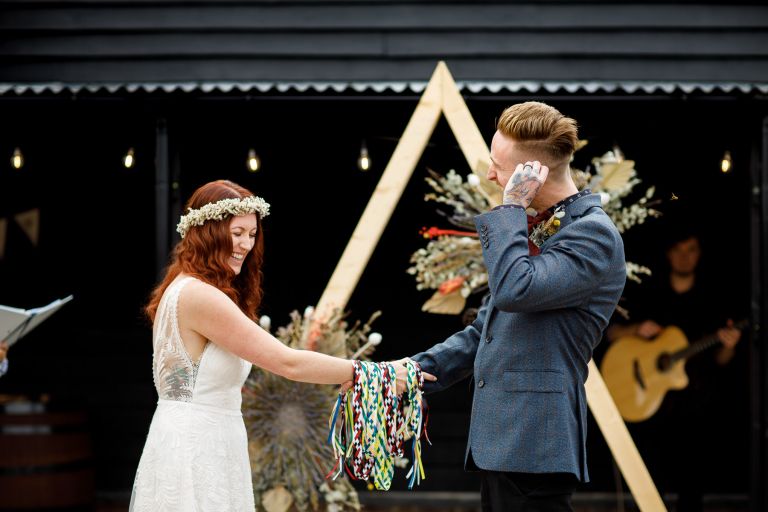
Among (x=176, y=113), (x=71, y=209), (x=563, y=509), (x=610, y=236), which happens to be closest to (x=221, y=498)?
(x=563, y=509)

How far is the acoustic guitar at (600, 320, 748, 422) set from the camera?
6.20m

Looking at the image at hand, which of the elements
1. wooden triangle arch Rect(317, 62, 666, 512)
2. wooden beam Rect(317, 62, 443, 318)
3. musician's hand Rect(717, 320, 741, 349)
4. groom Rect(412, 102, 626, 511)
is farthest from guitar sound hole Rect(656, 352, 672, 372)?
groom Rect(412, 102, 626, 511)

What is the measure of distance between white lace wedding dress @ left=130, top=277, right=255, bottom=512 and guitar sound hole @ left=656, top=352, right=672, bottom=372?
3.95 meters

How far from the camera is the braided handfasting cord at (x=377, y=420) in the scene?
3.06 metres

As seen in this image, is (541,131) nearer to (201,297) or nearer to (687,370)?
(201,297)

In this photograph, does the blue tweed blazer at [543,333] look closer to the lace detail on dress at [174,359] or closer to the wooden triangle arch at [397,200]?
the lace detail on dress at [174,359]

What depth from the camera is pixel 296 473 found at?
14.6 ft

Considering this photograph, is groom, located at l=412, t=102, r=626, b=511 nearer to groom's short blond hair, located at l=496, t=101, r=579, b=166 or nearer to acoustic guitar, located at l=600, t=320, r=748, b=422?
groom's short blond hair, located at l=496, t=101, r=579, b=166

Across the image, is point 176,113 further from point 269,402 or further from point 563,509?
point 563,509

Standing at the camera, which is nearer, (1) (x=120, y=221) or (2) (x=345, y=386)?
(2) (x=345, y=386)

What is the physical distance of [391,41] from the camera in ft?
21.2

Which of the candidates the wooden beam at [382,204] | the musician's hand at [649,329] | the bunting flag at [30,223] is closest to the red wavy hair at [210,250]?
the wooden beam at [382,204]

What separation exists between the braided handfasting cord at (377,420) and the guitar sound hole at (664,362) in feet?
11.7

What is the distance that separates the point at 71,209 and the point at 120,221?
1.20 feet
